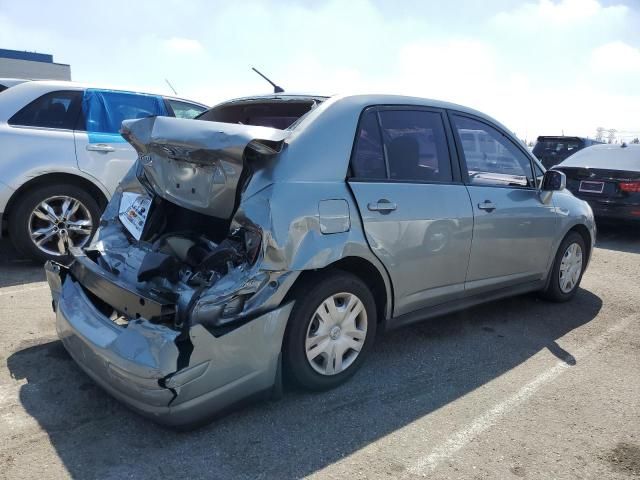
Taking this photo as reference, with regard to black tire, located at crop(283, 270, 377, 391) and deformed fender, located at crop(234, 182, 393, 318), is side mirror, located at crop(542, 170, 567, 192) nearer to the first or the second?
black tire, located at crop(283, 270, 377, 391)

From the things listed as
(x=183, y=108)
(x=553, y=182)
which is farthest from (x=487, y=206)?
(x=183, y=108)

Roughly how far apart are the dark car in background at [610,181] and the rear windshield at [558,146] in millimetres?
4744

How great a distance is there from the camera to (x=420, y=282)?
3467 millimetres


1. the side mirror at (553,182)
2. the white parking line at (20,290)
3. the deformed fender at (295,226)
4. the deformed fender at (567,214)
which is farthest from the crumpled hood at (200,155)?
the deformed fender at (567,214)

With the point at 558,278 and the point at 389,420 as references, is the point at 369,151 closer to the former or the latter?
the point at 389,420

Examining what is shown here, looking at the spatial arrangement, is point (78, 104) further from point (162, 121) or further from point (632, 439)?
point (632, 439)

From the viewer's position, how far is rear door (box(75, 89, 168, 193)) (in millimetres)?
5402

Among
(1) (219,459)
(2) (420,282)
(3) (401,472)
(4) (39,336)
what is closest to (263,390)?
(1) (219,459)

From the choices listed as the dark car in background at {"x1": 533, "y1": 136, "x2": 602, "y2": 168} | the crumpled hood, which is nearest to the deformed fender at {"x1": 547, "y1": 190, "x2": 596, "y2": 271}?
the crumpled hood

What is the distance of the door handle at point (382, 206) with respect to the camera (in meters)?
3.10

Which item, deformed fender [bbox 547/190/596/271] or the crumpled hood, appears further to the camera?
deformed fender [bbox 547/190/596/271]

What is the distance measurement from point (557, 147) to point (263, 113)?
11785 mm

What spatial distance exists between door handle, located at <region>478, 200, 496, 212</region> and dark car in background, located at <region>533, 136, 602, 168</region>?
1036 cm

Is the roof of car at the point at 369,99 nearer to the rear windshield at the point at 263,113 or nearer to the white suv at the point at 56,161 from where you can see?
the rear windshield at the point at 263,113
